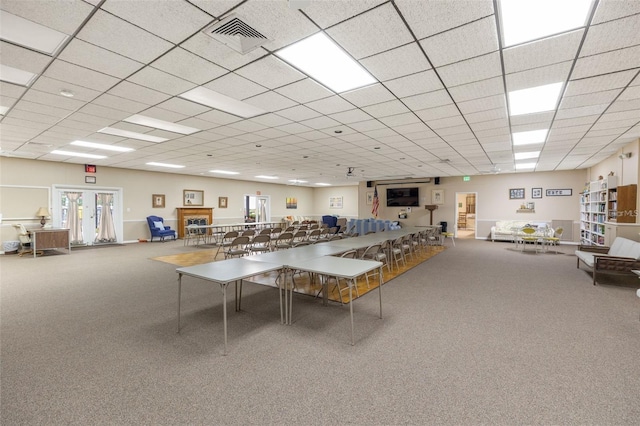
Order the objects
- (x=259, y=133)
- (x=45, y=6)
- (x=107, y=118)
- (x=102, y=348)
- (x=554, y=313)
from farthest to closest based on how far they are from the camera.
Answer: (x=259, y=133) < (x=107, y=118) < (x=554, y=313) < (x=102, y=348) < (x=45, y=6)

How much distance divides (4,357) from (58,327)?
67cm

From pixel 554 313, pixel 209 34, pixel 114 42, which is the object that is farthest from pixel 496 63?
pixel 114 42

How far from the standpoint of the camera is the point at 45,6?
208 cm

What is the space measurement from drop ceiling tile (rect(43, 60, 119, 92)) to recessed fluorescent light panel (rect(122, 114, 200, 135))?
1.22 m

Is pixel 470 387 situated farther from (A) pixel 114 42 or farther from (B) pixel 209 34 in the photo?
(A) pixel 114 42

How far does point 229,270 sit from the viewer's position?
327 cm

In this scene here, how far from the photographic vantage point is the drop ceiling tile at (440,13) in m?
2.04

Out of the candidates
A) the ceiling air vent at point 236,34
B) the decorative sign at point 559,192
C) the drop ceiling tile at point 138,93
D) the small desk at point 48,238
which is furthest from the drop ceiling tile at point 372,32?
the decorative sign at point 559,192

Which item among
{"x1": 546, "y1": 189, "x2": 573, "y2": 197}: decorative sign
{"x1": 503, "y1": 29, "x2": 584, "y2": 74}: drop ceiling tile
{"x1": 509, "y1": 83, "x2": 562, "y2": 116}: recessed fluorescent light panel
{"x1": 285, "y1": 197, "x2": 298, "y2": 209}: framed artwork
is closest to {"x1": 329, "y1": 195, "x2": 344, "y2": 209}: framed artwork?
{"x1": 285, "y1": 197, "x2": 298, "y2": 209}: framed artwork

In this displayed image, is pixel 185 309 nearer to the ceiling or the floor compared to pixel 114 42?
nearer to the floor

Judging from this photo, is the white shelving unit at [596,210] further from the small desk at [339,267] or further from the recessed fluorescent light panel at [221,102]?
the recessed fluorescent light panel at [221,102]

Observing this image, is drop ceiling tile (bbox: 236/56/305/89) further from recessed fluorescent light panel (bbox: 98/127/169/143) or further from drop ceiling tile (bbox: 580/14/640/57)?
recessed fluorescent light panel (bbox: 98/127/169/143)

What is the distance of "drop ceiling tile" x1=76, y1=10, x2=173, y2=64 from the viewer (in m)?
2.28

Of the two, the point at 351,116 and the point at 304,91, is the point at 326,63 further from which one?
the point at 351,116
